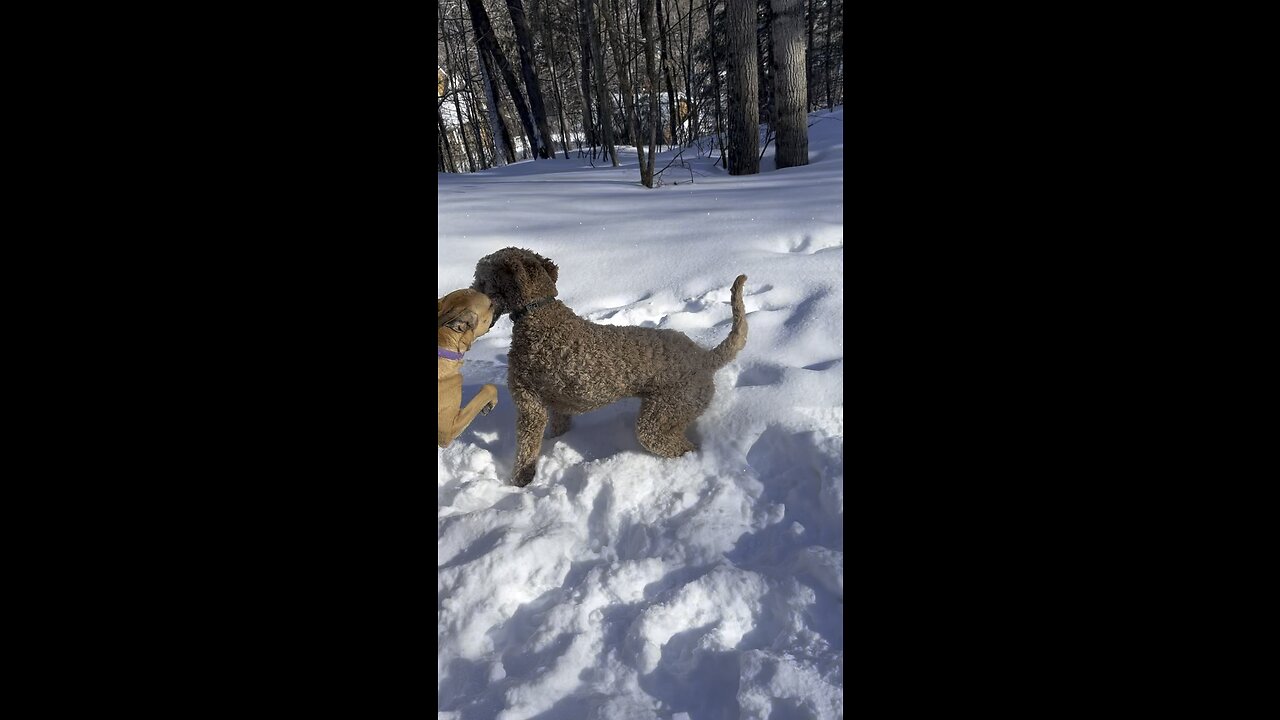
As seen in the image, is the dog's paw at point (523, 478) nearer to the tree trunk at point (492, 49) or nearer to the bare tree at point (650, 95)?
the bare tree at point (650, 95)

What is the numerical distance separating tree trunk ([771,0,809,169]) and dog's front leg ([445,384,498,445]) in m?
4.22

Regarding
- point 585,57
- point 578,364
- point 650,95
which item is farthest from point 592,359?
point 585,57

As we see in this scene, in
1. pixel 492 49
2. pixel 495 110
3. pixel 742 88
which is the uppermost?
pixel 492 49

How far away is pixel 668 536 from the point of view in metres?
1.56

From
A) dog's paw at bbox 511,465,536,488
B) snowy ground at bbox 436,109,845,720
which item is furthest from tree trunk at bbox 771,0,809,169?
dog's paw at bbox 511,465,536,488

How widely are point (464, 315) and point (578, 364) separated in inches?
13.8

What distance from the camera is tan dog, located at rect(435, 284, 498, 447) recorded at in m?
1.71

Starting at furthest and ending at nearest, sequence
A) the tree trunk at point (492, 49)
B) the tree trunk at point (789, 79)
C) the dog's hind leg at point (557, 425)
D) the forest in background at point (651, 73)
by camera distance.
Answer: the tree trunk at point (492, 49) < the forest in background at point (651, 73) < the tree trunk at point (789, 79) < the dog's hind leg at point (557, 425)

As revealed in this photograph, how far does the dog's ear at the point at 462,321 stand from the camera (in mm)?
1702

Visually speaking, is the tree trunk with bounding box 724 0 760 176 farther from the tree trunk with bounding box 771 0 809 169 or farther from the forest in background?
the tree trunk with bounding box 771 0 809 169

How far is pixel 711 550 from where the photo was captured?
1484 mm

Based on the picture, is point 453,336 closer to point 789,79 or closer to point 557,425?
point 557,425

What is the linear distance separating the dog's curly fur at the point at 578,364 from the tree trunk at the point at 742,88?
4.04 m

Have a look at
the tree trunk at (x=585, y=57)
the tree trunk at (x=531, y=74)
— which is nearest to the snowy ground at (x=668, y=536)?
the tree trunk at (x=585, y=57)
